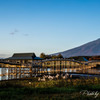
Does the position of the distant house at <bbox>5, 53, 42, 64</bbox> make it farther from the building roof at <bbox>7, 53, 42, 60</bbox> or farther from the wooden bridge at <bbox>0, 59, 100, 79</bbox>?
the wooden bridge at <bbox>0, 59, 100, 79</bbox>

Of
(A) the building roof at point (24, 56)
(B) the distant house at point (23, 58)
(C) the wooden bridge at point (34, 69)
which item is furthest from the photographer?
(A) the building roof at point (24, 56)

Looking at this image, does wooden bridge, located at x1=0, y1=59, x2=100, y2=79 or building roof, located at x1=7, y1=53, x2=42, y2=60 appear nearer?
wooden bridge, located at x1=0, y1=59, x2=100, y2=79

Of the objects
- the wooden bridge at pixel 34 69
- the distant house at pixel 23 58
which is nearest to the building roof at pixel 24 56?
the distant house at pixel 23 58

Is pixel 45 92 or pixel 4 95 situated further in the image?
pixel 45 92

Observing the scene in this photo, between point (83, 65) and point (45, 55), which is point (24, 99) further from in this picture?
point (45, 55)

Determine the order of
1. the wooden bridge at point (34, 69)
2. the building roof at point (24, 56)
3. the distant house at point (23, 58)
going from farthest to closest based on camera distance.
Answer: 1. the building roof at point (24, 56)
2. the distant house at point (23, 58)
3. the wooden bridge at point (34, 69)

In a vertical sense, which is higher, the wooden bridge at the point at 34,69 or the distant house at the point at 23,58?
the distant house at the point at 23,58

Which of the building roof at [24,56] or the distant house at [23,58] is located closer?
the distant house at [23,58]

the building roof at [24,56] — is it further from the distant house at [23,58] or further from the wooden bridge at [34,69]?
the wooden bridge at [34,69]

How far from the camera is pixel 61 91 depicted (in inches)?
569

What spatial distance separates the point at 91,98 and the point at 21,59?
3963 inches

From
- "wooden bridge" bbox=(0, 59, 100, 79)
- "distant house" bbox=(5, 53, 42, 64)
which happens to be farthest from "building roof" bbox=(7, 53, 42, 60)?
"wooden bridge" bbox=(0, 59, 100, 79)

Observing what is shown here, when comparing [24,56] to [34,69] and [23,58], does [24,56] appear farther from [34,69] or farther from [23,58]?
[34,69]

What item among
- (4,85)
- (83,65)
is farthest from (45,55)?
(4,85)
